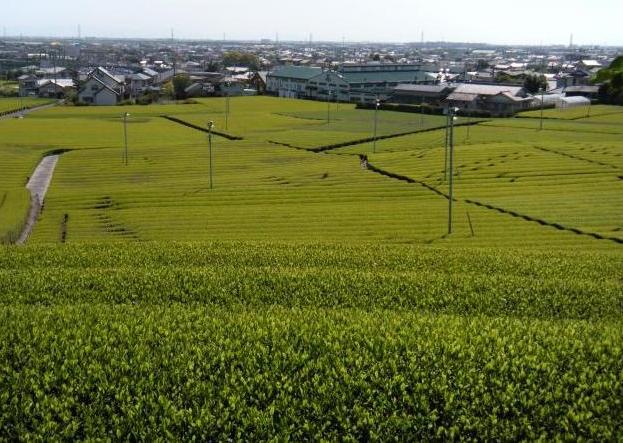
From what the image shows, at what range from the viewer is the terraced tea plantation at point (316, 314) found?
14.8m

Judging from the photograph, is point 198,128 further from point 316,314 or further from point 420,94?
point 316,314

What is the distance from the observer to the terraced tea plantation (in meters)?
14.8

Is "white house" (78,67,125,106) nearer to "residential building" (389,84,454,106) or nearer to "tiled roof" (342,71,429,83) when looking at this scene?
"tiled roof" (342,71,429,83)

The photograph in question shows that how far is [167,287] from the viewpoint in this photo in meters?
23.1

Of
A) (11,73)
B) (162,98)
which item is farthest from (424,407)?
(11,73)

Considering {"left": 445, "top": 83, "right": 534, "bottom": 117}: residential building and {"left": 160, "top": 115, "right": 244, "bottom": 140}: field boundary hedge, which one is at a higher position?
{"left": 445, "top": 83, "right": 534, "bottom": 117}: residential building

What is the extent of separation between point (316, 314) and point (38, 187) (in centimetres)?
3758

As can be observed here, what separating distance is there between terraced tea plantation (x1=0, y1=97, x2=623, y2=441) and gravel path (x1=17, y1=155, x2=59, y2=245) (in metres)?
0.77

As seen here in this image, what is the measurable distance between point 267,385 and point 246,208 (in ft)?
94.5

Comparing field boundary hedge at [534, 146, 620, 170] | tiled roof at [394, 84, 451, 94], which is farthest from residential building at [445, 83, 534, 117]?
field boundary hedge at [534, 146, 620, 170]

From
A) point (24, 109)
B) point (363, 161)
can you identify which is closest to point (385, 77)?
point (24, 109)

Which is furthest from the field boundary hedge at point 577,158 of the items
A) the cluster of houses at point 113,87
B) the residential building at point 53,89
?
the residential building at point 53,89

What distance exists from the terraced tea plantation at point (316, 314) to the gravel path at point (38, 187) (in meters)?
0.77

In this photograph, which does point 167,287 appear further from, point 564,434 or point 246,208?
point 246,208
